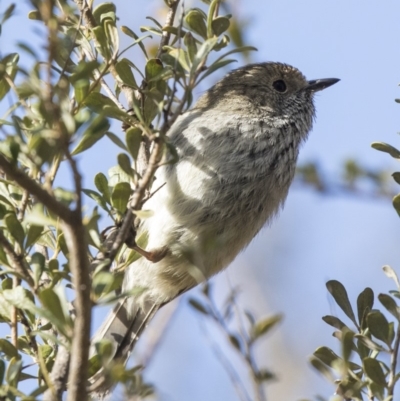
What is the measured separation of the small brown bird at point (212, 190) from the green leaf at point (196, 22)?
98 cm

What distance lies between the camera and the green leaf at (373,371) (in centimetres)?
179

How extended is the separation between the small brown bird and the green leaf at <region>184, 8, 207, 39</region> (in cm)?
98

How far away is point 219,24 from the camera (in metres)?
2.25

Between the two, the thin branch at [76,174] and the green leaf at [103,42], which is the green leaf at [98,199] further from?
the thin branch at [76,174]

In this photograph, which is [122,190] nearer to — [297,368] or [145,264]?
[145,264]

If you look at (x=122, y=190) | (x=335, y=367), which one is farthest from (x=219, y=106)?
(x=335, y=367)

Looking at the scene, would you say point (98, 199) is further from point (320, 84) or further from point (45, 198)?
point (320, 84)

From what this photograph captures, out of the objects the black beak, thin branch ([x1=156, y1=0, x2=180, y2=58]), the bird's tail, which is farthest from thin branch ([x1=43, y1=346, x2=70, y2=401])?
the black beak

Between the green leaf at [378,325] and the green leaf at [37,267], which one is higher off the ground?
the green leaf at [37,267]

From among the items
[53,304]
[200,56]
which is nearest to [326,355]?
[53,304]

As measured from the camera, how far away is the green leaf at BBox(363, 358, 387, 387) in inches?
70.4

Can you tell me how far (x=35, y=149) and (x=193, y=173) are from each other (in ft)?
5.74

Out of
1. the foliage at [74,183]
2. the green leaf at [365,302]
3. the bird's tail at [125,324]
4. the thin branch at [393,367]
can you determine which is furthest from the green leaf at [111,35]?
the bird's tail at [125,324]

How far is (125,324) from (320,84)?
1.95 metres
